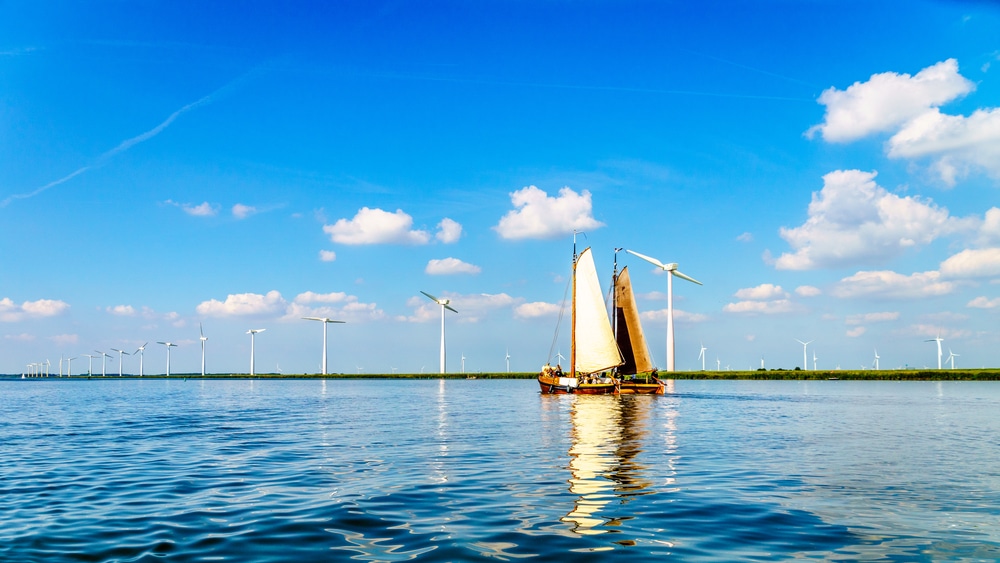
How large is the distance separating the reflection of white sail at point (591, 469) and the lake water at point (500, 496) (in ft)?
0.40

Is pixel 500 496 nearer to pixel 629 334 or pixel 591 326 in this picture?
pixel 591 326

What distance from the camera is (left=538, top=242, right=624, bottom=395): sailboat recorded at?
94.1 metres

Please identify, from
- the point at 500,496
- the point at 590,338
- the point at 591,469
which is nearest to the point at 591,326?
the point at 590,338

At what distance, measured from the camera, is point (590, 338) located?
95438 millimetres

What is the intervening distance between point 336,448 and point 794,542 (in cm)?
2505

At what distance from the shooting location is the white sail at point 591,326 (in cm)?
9394

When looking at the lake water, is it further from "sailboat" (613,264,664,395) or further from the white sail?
"sailboat" (613,264,664,395)

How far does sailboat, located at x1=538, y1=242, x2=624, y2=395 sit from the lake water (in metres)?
48.2

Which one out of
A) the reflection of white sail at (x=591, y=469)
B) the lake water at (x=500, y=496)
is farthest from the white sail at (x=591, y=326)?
the lake water at (x=500, y=496)

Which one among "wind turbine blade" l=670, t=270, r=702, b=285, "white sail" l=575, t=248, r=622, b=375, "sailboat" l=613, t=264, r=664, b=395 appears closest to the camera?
"white sail" l=575, t=248, r=622, b=375

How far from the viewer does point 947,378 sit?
629 feet

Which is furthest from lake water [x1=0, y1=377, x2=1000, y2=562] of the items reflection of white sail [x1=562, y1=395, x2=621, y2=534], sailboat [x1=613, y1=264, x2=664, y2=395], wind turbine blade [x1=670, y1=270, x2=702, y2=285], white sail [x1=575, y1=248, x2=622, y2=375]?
wind turbine blade [x1=670, y1=270, x2=702, y2=285]

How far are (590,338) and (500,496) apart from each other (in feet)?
244

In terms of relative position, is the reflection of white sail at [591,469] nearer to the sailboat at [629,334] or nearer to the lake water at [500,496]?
the lake water at [500,496]
